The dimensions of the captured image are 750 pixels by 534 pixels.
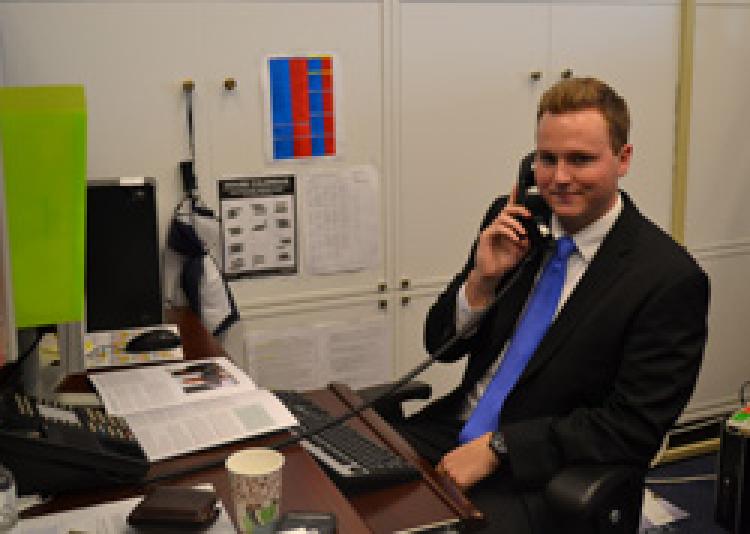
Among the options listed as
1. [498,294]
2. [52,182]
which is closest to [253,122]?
[498,294]

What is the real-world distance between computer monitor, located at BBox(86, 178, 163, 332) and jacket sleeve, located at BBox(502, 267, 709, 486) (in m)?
0.93

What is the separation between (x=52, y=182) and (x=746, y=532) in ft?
7.78

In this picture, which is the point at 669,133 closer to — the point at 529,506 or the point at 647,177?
the point at 647,177

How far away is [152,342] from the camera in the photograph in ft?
6.28

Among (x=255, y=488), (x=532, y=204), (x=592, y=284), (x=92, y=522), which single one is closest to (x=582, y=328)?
(x=592, y=284)

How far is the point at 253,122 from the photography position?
2.48 meters

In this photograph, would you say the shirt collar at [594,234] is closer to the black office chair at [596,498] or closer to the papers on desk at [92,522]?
the black office chair at [596,498]

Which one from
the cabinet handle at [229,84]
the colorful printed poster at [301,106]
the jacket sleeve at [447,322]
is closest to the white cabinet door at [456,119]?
the colorful printed poster at [301,106]

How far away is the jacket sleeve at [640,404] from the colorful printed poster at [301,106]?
3.99 feet

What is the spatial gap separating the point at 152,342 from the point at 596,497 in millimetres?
1033

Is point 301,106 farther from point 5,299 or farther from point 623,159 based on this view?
point 5,299

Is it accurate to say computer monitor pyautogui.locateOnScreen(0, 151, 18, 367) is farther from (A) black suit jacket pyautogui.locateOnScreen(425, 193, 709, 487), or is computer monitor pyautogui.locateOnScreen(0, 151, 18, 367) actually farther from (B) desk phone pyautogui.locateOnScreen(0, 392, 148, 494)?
(A) black suit jacket pyautogui.locateOnScreen(425, 193, 709, 487)

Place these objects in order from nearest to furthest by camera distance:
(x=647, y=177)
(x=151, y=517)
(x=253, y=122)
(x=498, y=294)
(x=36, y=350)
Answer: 1. (x=151, y=517)
2. (x=36, y=350)
3. (x=498, y=294)
4. (x=253, y=122)
5. (x=647, y=177)

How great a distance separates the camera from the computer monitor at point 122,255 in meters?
1.92
